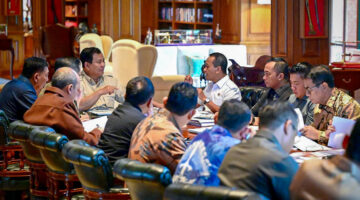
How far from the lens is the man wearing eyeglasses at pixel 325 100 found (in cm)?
439

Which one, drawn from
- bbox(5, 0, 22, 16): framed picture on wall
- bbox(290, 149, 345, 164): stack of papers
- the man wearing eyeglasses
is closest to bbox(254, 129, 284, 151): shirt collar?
bbox(290, 149, 345, 164): stack of papers

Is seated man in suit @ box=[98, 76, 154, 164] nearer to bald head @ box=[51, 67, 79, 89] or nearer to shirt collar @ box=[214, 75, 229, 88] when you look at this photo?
bald head @ box=[51, 67, 79, 89]

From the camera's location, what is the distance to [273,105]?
2.97 metres

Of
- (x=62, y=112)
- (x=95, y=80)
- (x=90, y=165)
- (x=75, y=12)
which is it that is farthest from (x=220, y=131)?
(x=75, y=12)

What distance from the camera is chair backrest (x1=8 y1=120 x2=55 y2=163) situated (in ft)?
13.9

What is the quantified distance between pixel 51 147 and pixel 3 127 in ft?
4.15

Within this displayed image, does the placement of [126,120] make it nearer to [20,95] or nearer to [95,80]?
[20,95]

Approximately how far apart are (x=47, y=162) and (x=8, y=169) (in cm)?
102

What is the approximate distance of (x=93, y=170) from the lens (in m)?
3.55

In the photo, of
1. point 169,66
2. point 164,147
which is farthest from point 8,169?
point 169,66

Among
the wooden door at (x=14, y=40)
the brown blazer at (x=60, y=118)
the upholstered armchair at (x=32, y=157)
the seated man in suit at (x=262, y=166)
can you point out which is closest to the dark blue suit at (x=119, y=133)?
the brown blazer at (x=60, y=118)

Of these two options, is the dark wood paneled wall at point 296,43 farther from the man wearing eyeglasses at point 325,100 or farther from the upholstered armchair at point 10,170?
the upholstered armchair at point 10,170

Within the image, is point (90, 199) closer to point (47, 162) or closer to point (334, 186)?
point (47, 162)

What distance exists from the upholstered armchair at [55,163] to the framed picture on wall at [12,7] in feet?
38.2
